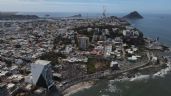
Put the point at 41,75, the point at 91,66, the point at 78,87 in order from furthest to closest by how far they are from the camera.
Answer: the point at 91,66 → the point at 78,87 → the point at 41,75

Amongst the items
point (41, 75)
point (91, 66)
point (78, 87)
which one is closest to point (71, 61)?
point (91, 66)

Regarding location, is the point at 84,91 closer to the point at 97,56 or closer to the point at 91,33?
the point at 97,56

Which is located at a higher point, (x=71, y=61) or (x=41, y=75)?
(x=41, y=75)

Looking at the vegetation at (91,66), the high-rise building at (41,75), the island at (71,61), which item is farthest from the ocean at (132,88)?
the high-rise building at (41,75)

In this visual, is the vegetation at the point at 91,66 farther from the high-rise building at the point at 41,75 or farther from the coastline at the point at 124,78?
the high-rise building at the point at 41,75

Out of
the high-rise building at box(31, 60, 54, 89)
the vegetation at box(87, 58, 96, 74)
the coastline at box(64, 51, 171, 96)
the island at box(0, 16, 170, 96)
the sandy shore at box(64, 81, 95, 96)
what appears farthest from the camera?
the vegetation at box(87, 58, 96, 74)

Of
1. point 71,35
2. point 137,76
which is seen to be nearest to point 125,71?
point 137,76

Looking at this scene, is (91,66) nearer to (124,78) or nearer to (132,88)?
(124,78)

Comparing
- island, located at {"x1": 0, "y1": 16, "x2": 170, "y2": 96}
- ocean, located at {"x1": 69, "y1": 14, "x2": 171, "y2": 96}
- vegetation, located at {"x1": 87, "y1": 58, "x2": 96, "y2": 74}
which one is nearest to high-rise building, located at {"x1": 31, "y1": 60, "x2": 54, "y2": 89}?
island, located at {"x1": 0, "y1": 16, "x2": 170, "y2": 96}

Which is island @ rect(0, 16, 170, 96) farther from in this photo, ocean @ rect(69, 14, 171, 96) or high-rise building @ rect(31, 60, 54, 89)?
ocean @ rect(69, 14, 171, 96)
